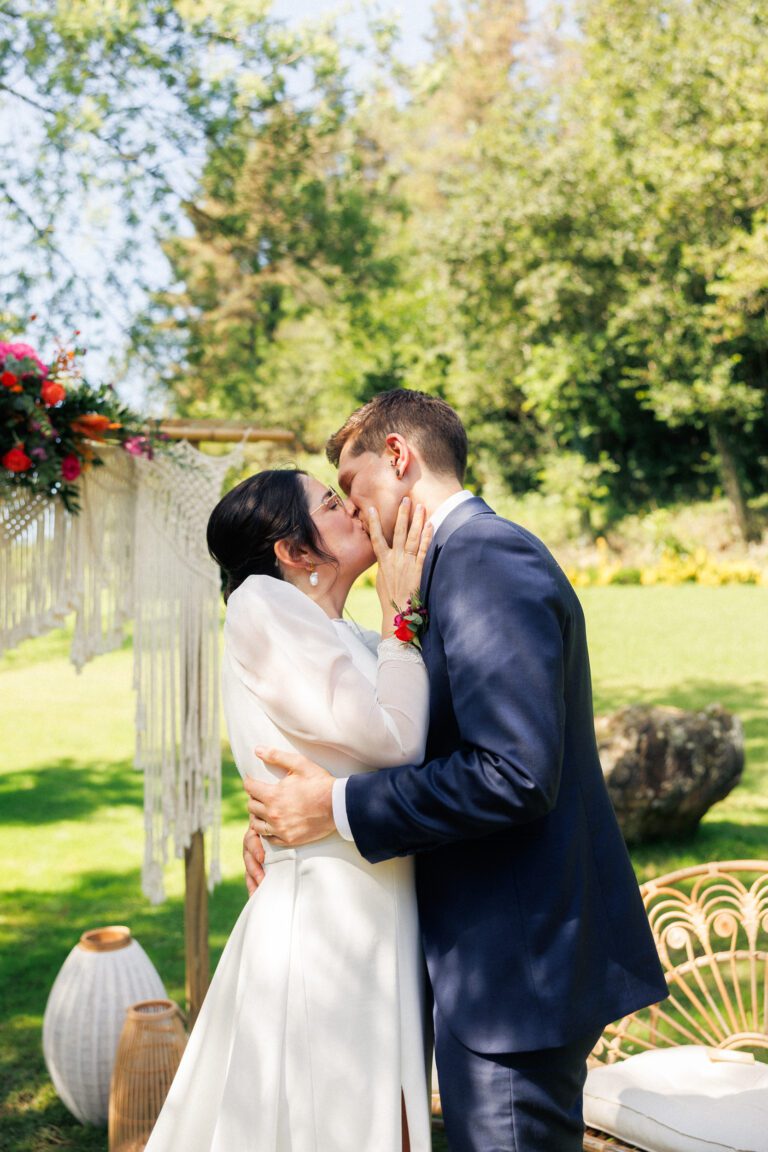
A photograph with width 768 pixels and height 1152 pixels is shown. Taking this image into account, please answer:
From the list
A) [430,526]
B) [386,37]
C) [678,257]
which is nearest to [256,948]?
[430,526]

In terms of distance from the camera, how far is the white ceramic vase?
3635 millimetres

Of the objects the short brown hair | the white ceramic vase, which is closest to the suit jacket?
the short brown hair

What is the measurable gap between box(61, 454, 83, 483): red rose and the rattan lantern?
168cm

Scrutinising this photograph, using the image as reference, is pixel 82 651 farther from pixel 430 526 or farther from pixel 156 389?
pixel 156 389

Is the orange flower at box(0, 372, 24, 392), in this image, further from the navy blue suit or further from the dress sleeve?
the navy blue suit

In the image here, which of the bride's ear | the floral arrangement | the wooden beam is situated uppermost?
the wooden beam

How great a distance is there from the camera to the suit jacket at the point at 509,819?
5.48 feet

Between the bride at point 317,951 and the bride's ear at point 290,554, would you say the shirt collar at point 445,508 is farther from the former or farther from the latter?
the bride's ear at point 290,554

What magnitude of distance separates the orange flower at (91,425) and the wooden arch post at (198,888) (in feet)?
1.32

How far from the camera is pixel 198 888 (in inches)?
160

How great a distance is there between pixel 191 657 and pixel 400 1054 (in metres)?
2.24

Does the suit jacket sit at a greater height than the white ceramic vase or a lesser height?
greater

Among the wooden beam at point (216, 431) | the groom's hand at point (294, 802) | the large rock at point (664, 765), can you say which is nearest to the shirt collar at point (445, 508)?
the groom's hand at point (294, 802)

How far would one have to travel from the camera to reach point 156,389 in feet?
30.3
